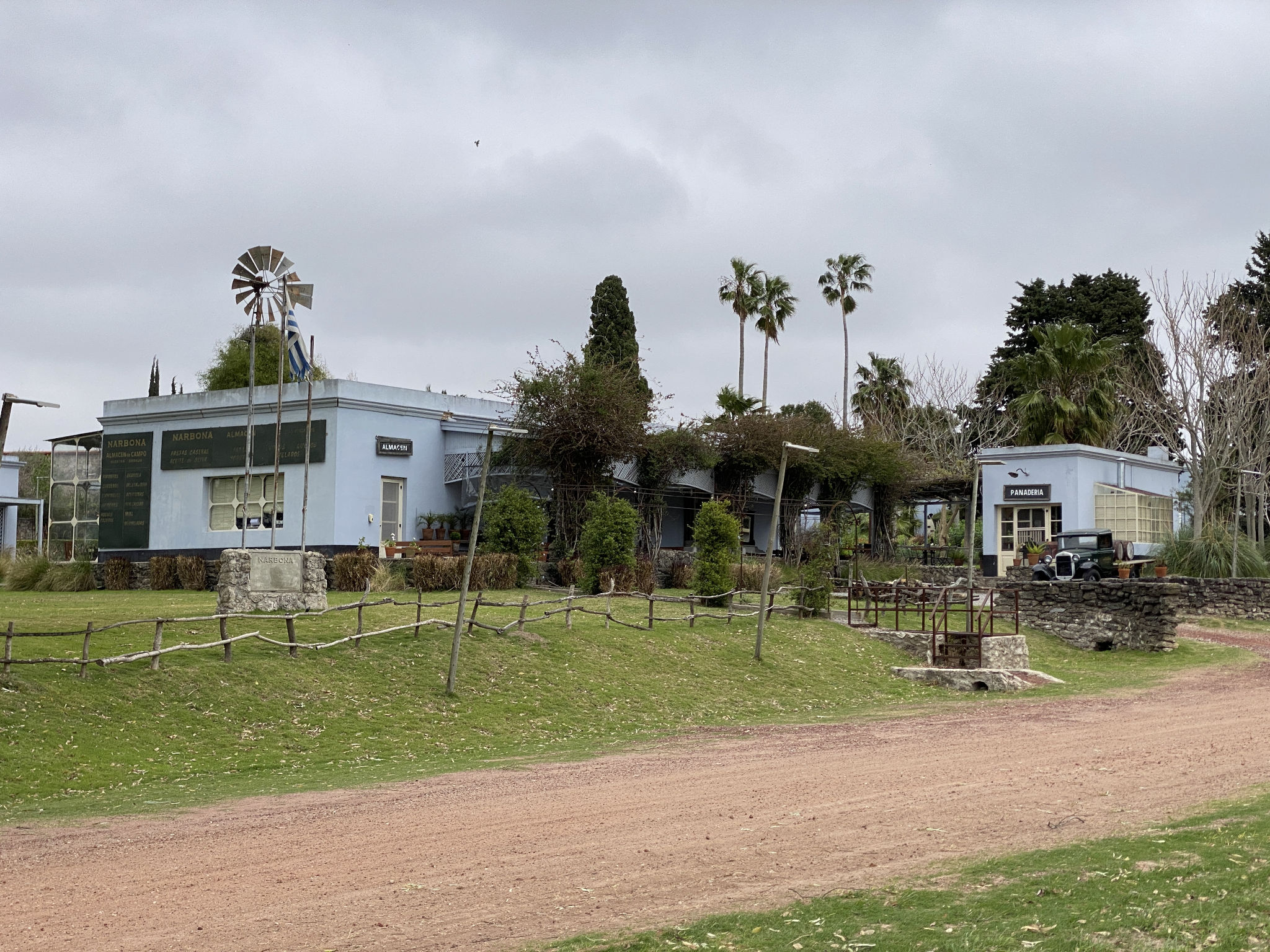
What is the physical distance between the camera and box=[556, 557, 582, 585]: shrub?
30328 millimetres

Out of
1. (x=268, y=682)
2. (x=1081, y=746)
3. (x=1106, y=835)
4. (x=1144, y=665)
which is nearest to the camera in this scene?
(x=1106, y=835)

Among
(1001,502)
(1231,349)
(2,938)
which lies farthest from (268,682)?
(1231,349)

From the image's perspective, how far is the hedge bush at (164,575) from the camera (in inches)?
1236

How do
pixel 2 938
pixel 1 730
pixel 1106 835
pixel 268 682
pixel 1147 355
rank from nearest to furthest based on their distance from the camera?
pixel 2 938, pixel 1106 835, pixel 1 730, pixel 268 682, pixel 1147 355

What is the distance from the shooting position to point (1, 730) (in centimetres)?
1301

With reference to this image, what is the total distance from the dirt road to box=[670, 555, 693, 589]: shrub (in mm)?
17952

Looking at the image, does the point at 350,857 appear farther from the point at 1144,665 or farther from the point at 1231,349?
the point at 1231,349

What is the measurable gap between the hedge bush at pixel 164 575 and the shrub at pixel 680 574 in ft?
40.6

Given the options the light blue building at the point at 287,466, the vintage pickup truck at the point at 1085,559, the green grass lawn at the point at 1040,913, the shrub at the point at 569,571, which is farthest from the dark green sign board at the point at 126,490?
the green grass lawn at the point at 1040,913

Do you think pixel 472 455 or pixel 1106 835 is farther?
pixel 472 455

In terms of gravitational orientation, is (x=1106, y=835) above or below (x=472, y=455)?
below

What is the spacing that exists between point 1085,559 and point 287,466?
20.6 meters

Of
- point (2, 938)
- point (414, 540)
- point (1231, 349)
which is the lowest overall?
point (2, 938)

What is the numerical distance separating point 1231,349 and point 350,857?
40942 mm
